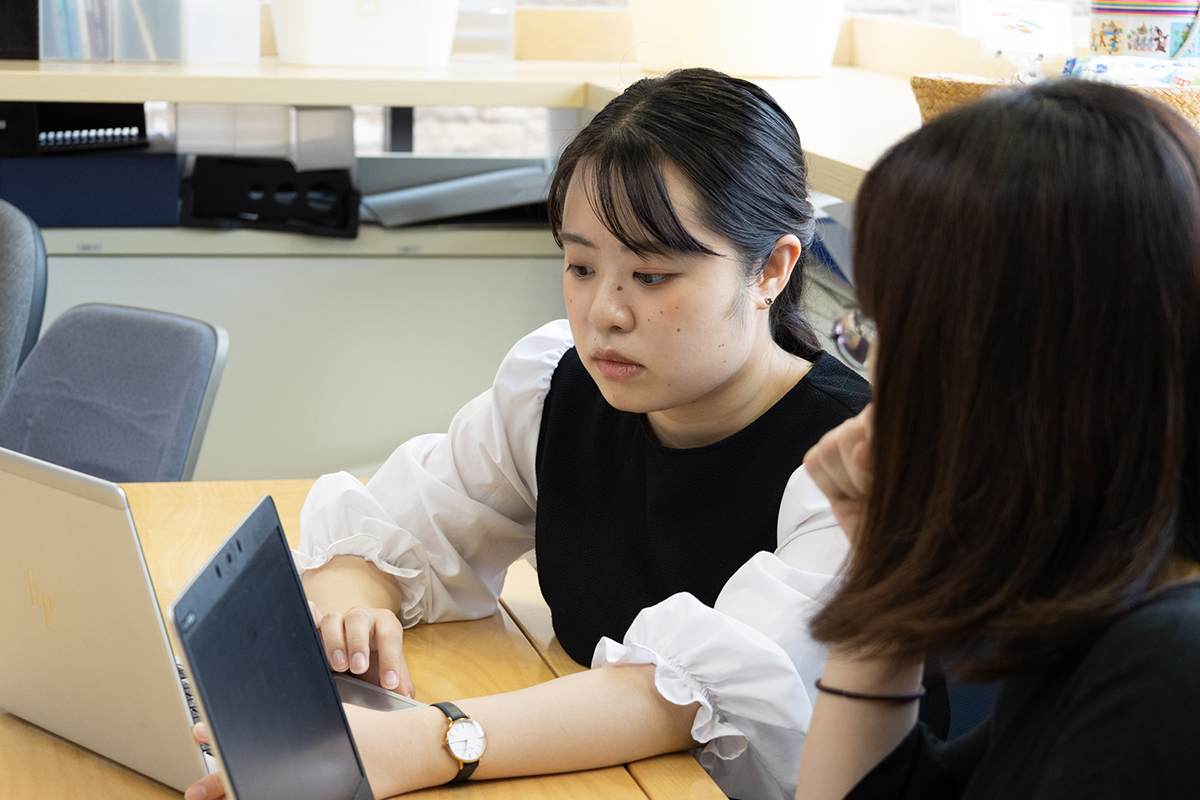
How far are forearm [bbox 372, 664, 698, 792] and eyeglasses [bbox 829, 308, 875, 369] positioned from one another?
2.94 feet

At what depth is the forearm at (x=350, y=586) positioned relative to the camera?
46.4 inches

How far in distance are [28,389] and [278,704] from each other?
4.42 ft

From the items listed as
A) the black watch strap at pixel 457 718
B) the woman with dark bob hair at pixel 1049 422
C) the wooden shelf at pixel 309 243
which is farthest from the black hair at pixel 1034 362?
the wooden shelf at pixel 309 243

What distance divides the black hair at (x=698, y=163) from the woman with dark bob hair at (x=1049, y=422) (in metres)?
0.43

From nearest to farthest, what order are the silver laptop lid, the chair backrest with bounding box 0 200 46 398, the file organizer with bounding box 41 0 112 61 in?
the silver laptop lid
the chair backrest with bounding box 0 200 46 398
the file organizer with bounding box 41 0 112 61

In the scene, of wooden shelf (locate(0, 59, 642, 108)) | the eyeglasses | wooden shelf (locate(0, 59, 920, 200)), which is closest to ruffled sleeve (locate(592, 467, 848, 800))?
the eyeglasses

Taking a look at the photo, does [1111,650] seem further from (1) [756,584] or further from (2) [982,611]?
(1) [756,584]

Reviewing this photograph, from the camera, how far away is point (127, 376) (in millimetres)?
1786

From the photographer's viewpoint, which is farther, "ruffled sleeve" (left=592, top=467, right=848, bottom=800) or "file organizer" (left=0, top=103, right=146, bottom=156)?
"file organizer" (left=0, top=103, right=146, bottom=156)

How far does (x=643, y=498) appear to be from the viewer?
3.95 feet

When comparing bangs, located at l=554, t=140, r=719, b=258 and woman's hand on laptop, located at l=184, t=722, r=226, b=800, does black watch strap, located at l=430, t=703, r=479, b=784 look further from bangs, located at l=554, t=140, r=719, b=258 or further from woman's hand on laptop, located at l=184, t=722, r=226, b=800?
bangs, located at l=554, t=140, r=719, b=258

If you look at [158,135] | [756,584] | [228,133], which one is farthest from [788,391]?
[158,135]

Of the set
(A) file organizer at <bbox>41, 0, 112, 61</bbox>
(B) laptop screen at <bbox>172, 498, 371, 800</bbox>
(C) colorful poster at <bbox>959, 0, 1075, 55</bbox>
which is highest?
(C) colorful poster at <bbox>959, 0, 1075, 55</bbox>

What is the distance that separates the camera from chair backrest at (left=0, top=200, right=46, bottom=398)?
188 centimetres
